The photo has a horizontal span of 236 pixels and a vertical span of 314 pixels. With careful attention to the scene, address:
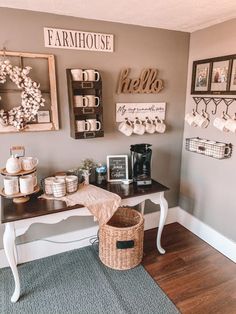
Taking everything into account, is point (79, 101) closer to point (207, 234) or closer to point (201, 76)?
point (201, 76)

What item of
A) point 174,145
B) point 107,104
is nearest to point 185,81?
point 174,145

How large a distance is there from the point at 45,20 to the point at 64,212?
1499 millimetres

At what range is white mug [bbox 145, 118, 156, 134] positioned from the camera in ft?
8.03

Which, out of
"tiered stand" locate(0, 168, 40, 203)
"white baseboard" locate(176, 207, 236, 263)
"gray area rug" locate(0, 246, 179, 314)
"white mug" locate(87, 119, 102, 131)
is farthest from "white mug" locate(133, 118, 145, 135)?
"gray area rug" locate(0, 246, 179, 314)

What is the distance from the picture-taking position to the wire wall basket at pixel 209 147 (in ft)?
7.26

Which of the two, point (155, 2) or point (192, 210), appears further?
point (192, 210)

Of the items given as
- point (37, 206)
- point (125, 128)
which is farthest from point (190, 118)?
point (37, 206)

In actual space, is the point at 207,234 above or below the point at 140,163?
below

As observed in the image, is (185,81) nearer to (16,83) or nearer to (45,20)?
(45,20)

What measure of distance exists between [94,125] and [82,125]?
0.35 feet

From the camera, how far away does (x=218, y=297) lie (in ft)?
6.18

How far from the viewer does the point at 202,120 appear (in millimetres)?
2410

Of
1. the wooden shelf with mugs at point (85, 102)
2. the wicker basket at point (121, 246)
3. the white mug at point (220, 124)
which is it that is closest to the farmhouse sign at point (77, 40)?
the wooden shelf with mugs at point (85, 102)

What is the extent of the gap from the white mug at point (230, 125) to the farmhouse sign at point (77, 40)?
4.00 ft
